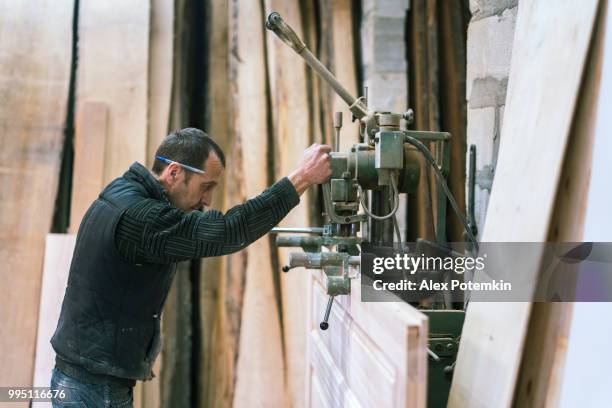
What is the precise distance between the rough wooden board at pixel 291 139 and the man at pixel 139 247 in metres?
0.78

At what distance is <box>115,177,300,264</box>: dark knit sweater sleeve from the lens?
1.42 metres

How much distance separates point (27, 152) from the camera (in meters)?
2.30

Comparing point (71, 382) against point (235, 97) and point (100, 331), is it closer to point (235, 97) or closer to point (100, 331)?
point (100, 331)

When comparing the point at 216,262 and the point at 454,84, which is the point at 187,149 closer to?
the point at 216,262

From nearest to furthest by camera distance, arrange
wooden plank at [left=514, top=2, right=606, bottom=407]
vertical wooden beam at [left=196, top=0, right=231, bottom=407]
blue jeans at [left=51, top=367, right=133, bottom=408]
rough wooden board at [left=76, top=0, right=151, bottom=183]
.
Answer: wooden plank at [left=514, top=2, right=606, bottom=407], blue jeans at [left=51, top=367, right=133, bottom=408], rough wooden board at [left=76, top=0, right=151, bottom=183], vertical wooden beam at [left=196, top=0, right=231, bottom=407]

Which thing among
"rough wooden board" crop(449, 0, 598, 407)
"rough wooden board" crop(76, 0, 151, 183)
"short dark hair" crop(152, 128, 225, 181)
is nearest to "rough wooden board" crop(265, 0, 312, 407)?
"rough wooden board" crop(76, 0, 151, 183)

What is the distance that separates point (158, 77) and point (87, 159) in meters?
0.50

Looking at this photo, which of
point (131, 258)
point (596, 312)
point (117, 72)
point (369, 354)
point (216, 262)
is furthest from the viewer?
point (216, 262)

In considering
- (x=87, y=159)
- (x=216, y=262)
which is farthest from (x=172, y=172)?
(x=216, y=262)

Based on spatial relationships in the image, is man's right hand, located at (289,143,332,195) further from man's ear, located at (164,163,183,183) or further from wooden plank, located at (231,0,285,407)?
wooden plank, located at (231,0,285,407)

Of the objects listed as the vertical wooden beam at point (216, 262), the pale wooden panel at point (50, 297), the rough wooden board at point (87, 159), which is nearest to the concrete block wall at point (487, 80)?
the vertical wooden beam at point (216, 262)

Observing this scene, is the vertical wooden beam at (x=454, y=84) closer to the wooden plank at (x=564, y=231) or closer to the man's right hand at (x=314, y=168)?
the man's right hand at (x=314, y=168)

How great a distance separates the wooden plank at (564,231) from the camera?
99 cm

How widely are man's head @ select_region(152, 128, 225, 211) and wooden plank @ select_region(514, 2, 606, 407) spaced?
1020mm
